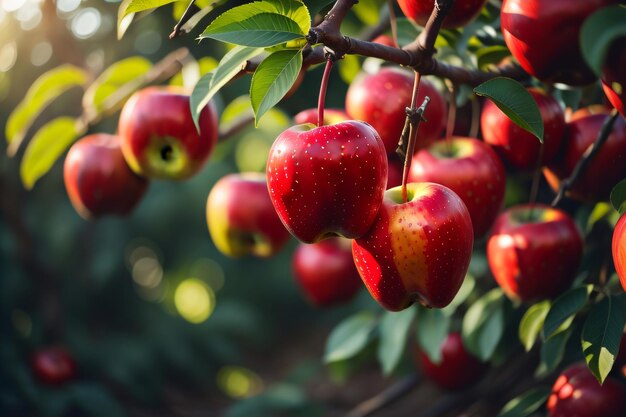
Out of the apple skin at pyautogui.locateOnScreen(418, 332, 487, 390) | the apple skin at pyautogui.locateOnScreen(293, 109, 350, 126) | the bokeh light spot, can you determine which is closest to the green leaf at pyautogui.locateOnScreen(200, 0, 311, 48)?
the apple skin at pyautogui.locateOnScreen(293, 109, 350, 126)

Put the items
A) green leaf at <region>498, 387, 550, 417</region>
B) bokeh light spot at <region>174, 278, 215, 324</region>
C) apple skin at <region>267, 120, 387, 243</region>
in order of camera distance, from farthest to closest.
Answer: bokeh light spot at <region>174, 278, 215, 324</region> → green leaf at <region>498, 387, 550, 417</region> → apple skin at <region>267, 120, 387, 243</region>

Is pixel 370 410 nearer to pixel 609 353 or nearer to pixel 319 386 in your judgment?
pixel 609 353

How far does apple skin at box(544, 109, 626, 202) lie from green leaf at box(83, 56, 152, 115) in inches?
22.2

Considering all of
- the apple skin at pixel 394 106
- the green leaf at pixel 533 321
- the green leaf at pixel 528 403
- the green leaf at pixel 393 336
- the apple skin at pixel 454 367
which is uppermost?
the apple skin at pixel 394 106

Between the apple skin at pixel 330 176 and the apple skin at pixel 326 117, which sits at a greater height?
the apple skin at pixel 330 176

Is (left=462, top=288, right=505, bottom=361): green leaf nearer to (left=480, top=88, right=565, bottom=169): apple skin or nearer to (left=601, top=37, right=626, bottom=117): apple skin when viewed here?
(left=480, top=88, right=565, bottom=169): apple skin

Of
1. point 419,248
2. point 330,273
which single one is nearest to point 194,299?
point 330,273

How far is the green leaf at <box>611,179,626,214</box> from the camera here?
1.78 ft

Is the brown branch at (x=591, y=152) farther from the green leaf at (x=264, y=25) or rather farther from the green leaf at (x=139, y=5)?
the green leaf at (x=139, y=5)

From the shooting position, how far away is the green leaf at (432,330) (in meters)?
0.87

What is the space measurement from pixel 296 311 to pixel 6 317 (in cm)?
95

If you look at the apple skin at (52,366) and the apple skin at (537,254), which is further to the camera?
the apple skin at (52,366)

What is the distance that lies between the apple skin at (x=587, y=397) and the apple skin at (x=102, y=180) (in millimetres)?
573

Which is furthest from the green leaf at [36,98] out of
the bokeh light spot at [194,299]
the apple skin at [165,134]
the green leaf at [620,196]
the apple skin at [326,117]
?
the bokeh light spot at [194,299]
